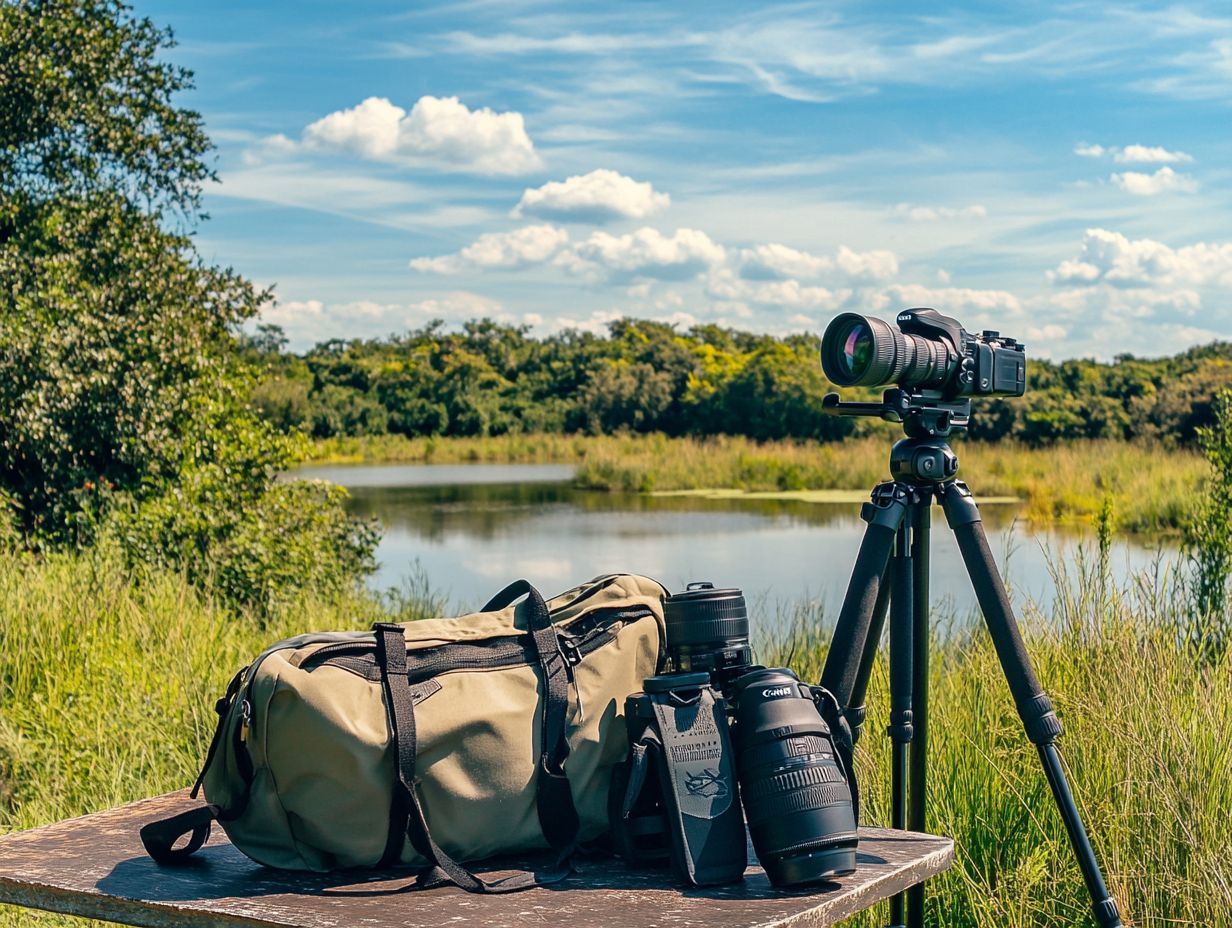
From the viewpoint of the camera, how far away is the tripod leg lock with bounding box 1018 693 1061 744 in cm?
192

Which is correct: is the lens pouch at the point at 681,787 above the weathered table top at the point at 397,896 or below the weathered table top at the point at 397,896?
above

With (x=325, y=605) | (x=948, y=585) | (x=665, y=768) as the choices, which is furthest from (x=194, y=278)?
(x=665, y=768)

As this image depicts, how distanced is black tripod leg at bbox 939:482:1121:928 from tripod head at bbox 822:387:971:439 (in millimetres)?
129

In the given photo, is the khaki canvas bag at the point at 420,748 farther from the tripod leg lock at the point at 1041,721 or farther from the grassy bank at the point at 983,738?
the grassy bank at the point at 983,738

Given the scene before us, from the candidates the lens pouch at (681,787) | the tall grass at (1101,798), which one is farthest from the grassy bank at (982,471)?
the lens pouch at (681,787)

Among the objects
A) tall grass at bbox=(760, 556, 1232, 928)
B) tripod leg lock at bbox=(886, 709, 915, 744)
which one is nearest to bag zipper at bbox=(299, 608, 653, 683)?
tripod leg lock at bbox=(886, 709, 915, 744)

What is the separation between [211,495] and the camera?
7.04 meters

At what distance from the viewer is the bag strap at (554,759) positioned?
1562 millimetres

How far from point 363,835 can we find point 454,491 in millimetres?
20640

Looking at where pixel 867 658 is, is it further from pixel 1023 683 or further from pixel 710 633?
pixel 710 633

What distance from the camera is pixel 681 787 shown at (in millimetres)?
1460

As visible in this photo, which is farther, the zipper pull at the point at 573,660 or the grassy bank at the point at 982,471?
the grassy bank at the point at 982,471

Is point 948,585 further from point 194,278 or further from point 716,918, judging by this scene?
point 716,918

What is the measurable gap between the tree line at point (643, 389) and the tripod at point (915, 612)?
62.0ft
